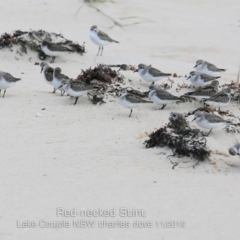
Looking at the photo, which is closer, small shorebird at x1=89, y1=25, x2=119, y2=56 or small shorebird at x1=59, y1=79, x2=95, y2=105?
small shorebird at x1=59, y1=79, x2=95, y2=105

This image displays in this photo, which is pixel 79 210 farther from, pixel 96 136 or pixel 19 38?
pixel 19 38

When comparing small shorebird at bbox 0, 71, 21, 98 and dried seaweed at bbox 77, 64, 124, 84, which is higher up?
dried seaweed at bbox 77, 64, 124, 84

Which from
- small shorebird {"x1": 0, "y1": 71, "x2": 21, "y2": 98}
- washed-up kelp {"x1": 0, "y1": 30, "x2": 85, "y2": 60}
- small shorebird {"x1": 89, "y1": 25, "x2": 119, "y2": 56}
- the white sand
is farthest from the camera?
small shorebird {"x1": 89, "y1": 25, "x2": 119, "y2": 56}

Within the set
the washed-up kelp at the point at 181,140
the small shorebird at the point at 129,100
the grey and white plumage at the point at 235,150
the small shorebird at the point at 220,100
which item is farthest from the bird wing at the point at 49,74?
the grey and white plumage at the point at 235,150

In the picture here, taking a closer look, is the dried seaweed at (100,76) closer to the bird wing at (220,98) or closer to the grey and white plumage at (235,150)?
the bird wing at (220,98)

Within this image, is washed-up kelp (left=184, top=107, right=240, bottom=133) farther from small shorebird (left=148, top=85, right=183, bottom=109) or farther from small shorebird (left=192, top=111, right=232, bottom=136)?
small shorebird (left=148, top=85, right=183, bottom=109)

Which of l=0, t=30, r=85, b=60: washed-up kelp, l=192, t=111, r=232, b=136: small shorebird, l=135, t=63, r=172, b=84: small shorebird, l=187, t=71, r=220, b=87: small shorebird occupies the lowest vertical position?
l=0, t=30, r=85, b=60: washed-up kelp

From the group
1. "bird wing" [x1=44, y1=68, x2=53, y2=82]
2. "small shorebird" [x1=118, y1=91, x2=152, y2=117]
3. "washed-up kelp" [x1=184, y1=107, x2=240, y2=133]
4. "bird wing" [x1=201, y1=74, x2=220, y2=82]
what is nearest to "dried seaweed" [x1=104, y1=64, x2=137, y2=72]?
"bird wing" [x1=44, y1=68, x2=53, y2=82]
